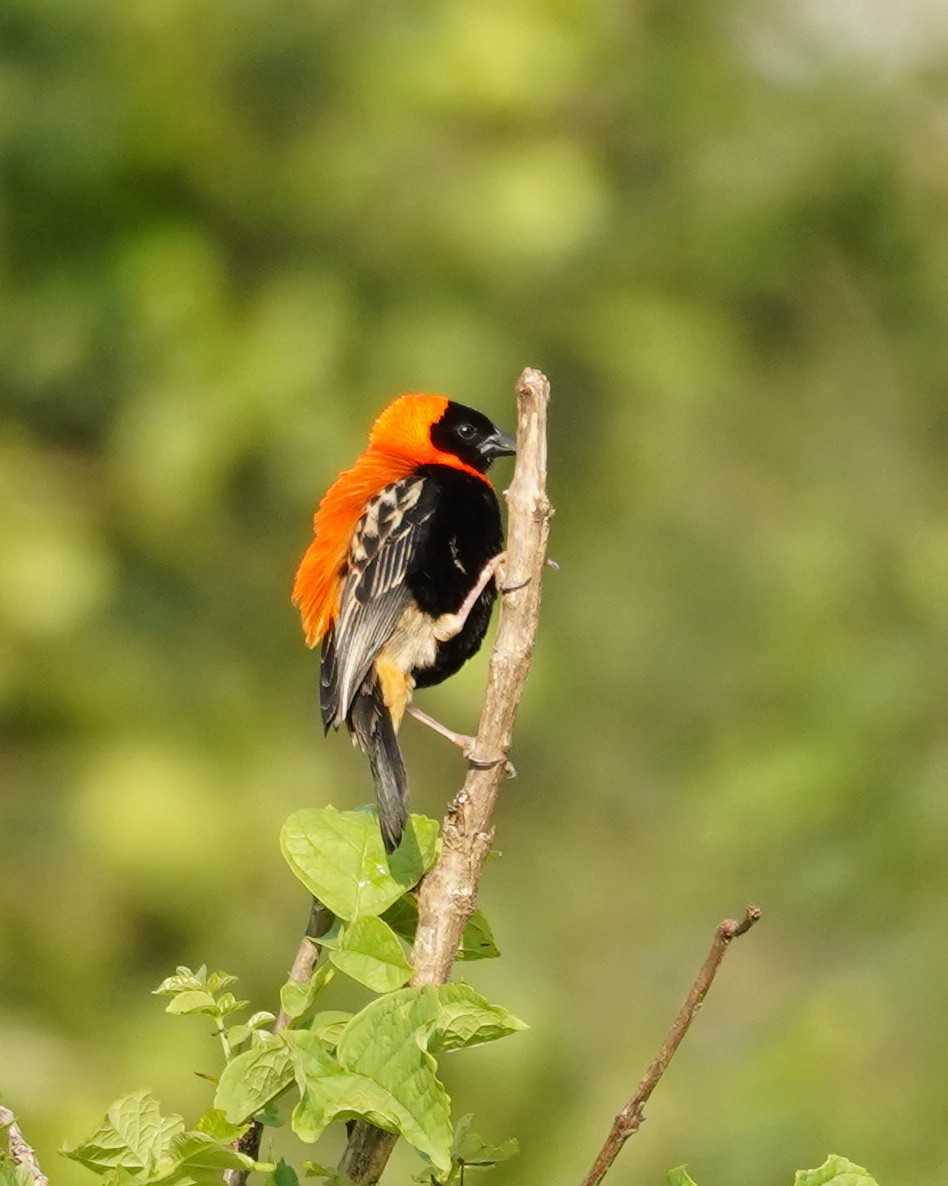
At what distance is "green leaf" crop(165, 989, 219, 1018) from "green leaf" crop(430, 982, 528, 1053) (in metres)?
0.19

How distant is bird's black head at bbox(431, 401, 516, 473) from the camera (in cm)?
393

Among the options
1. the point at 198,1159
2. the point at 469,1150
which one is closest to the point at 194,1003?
the point at 198,1159

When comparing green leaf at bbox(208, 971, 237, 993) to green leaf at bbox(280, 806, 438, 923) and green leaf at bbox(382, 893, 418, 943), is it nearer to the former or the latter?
green leaf at bbox(280, 806, 438, 923)

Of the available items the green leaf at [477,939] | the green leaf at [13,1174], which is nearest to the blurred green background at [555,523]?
the green leaf at [477,939]

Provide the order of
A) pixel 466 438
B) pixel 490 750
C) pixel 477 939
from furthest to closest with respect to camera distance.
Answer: pixel 466 438
pixel 490 750
pixel 477 939

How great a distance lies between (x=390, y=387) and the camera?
5.70 metres

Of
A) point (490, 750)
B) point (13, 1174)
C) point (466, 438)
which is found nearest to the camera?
point (13, 1174)

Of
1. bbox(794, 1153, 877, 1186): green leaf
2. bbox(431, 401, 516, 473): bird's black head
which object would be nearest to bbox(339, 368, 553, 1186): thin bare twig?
bbox(794, 1153, 877, 1186): green leaf

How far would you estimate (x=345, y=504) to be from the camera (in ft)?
11.9

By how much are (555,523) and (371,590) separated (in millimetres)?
3531

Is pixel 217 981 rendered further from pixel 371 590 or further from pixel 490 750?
pixel 371 590

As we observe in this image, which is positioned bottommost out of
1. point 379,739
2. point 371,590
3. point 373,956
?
point 373,956

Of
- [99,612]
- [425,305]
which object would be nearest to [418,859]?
[99,612]

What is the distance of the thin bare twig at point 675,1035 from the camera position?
1.37 metres
